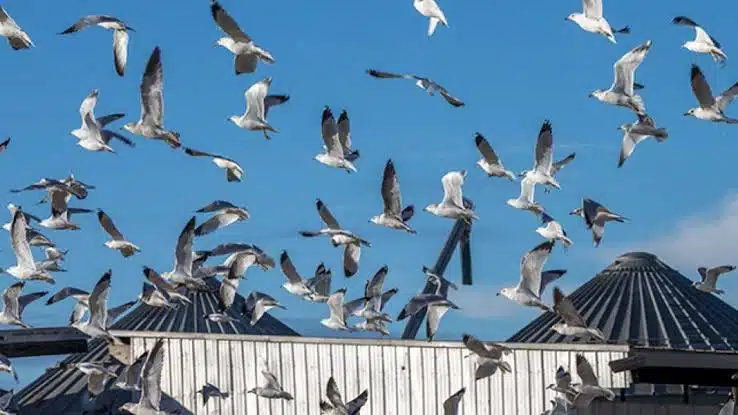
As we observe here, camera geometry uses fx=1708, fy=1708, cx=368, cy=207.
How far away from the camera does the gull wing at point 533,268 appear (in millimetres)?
29656

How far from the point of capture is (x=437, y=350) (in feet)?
108

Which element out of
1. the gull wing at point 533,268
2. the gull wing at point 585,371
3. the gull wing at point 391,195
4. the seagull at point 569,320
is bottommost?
the gull wing at point 585,371

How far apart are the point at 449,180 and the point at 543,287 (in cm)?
251

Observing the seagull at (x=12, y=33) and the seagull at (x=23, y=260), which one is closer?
the seagull at (x=12, y=33)

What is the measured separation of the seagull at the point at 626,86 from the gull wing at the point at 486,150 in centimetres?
201

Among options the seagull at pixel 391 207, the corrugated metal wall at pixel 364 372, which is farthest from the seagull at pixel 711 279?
the seagull at pixel 391 207

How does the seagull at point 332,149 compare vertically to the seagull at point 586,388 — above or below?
above

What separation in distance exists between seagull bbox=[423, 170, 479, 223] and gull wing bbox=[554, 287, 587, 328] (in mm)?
2110

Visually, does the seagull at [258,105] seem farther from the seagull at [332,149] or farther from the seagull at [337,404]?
the seagull at [337,404]

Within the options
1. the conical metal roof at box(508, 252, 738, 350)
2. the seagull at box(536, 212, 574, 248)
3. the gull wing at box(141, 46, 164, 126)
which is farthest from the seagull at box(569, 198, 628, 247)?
the conical metal roof at box(508, 252, 738, 350)

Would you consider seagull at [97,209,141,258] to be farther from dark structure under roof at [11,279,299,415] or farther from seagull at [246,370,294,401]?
dark structure under roof at [11,279,299,415]

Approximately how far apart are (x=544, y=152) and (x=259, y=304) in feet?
25.6

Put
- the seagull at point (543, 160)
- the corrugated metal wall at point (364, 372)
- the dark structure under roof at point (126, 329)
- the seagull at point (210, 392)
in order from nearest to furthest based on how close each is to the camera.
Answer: the seagull at point (543, 160), the corrugated metal wall at point (364, 372), the seagull at point (210, 392), the dark structure under roof at point (126, 329)

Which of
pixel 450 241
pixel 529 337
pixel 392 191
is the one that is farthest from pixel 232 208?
pixel 450 241
